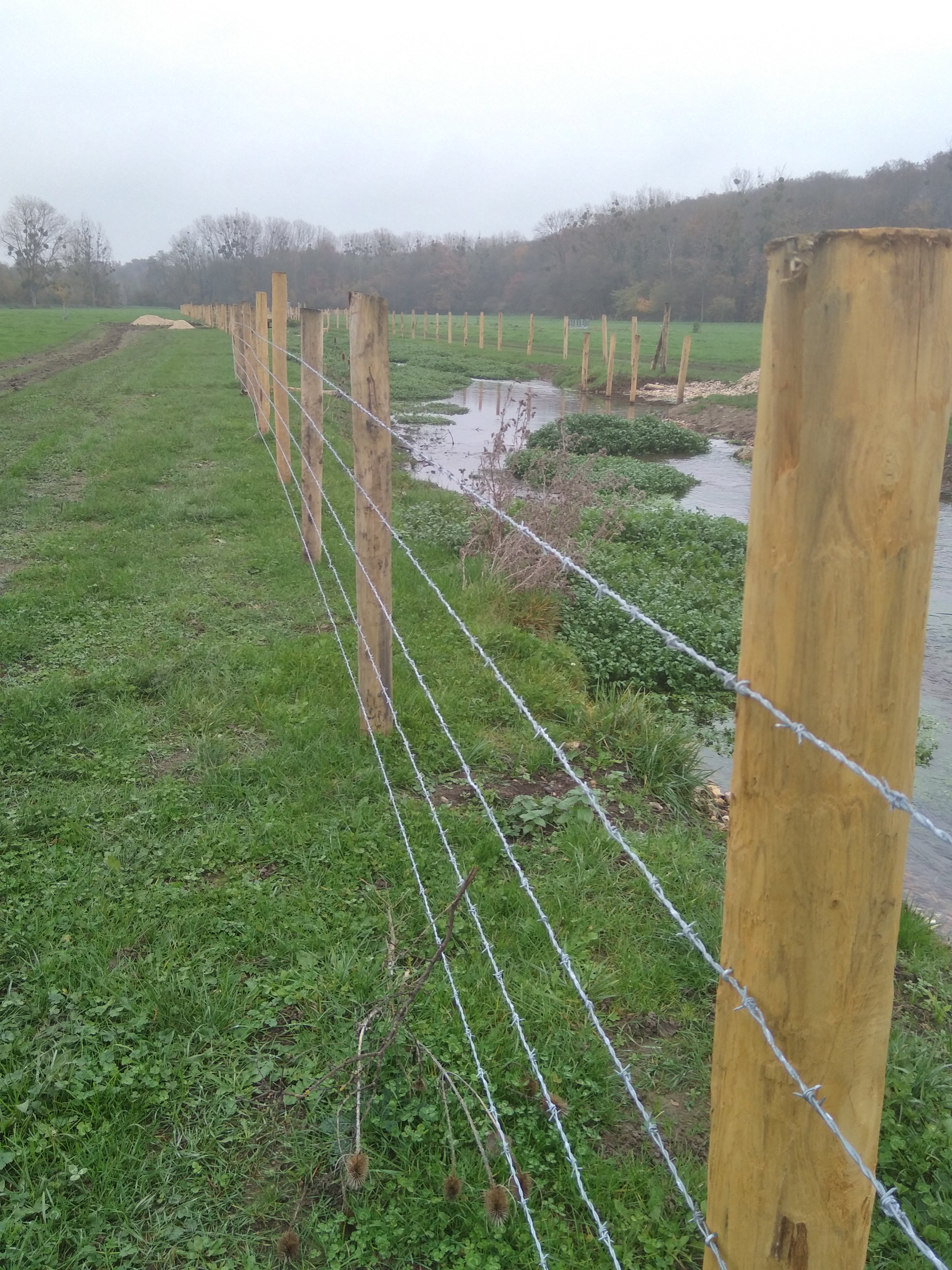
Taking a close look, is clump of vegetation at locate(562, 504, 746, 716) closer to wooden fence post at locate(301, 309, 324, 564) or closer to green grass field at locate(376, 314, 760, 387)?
wooden fence post at locate(301, 309, 324, 564)

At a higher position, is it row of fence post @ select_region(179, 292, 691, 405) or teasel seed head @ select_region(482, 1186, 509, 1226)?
row of fence post @ select_region(179, 292, 691, 405)

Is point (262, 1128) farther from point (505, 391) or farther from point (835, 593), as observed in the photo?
point (505, 391)

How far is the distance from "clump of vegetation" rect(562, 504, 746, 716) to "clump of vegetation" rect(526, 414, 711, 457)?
22.3ft

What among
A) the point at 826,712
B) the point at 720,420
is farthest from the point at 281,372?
the point at 720,420

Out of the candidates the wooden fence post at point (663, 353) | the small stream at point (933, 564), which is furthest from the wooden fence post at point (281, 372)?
the wooden fence post at point (663, 353)

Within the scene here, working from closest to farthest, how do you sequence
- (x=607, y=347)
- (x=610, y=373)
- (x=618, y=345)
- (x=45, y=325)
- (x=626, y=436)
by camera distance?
(x=626, y=436) < (x=610, y=373) < (x=607, y=347) < (x=618, y=345) < (x=45, y=325)

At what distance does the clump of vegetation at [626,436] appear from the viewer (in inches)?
643

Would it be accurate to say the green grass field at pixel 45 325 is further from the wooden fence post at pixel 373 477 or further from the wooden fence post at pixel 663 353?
the wooden fence post at pixel 373 477

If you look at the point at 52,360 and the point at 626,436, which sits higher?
the point at 52,360

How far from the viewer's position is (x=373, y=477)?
4.17m

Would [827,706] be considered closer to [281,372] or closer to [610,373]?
[281,372]

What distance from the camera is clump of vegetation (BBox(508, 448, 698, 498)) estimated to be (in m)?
9.63

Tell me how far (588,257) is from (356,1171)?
78446 millimetres

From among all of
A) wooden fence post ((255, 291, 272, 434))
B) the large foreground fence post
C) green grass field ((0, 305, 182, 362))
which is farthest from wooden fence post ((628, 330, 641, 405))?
the large foreground fence post
